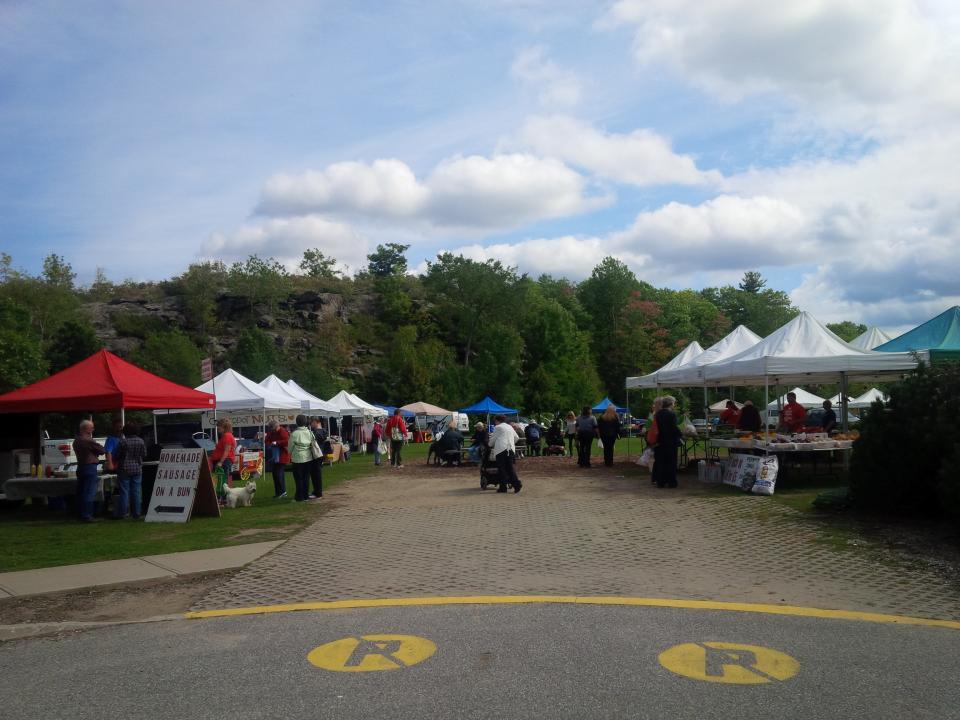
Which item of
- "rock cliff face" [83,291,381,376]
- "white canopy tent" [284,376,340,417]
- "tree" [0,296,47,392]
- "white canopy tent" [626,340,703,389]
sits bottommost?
"white canopy tent" [284,376,340,417]

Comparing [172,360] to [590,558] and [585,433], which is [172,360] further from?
[590,558]

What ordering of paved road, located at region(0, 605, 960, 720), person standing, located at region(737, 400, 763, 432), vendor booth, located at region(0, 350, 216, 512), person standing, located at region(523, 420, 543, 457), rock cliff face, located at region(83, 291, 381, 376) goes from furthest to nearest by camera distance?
1. rock cliff face, located at region(83, 291, 381, 376)
2. person standing, located at region(523, 420, 543, 457)
3. person standing, located at region(737, 400, 763, 432)
4. vendor booth, located at region(0, 350, 216, 512)
5. paved road, located at region(0, 605, 960, 720)

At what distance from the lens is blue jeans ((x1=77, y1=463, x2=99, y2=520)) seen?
13.0 m

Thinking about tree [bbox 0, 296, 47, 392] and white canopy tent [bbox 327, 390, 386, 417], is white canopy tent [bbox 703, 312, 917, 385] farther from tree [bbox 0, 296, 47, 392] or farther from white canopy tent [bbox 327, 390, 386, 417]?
tree [bbox 0, 296, 47, 392]

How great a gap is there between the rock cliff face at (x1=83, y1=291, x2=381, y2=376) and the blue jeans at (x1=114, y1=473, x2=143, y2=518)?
207ft

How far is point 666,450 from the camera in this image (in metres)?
15.7

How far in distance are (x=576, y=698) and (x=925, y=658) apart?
8.44 feet

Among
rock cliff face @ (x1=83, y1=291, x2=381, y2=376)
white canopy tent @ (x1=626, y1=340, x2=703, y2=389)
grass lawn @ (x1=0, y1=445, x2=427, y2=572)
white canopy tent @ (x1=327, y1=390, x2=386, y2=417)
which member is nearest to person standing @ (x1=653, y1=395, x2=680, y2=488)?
white canopy tent @ (x1=626, y1=340, x2=703, y2=389)

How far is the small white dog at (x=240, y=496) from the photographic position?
1452cm

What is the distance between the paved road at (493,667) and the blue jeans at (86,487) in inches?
282

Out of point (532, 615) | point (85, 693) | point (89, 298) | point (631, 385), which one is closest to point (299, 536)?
point (532, 615)

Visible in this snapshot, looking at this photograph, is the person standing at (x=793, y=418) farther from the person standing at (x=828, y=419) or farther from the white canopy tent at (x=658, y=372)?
the white canopy tent at (x=658, y=372)

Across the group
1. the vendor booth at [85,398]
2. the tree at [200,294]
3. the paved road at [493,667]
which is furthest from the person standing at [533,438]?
the tree at [200,294]

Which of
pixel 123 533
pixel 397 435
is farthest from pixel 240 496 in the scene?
pixel 397 435
